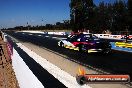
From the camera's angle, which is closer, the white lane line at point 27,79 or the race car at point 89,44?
the white lane line at point 27,79

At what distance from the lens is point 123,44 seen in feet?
84.6

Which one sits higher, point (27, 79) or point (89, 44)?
point (89, 44)

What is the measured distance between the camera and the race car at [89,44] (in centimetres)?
1962

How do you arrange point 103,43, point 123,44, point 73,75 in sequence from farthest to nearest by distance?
point 123,44 → point 103,43 → point 73,75

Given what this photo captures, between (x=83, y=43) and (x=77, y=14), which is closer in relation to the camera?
(x=83, y=43)

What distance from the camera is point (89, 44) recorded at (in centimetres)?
2031

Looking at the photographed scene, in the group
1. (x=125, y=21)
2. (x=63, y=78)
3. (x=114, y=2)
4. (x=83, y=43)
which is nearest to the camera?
(x=63, y=78)

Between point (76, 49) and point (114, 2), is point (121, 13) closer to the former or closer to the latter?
point (114, 2)

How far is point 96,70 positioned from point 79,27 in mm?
71798

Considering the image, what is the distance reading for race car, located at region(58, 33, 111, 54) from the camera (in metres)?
19.6

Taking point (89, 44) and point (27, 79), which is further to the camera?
point (89, 44)

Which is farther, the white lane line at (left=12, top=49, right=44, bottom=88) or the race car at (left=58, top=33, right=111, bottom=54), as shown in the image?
the race car at (left=58, top=33, right=111, bottom=54)

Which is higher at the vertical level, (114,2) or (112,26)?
(114,2)

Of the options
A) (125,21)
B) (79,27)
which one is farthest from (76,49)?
(79,27)
